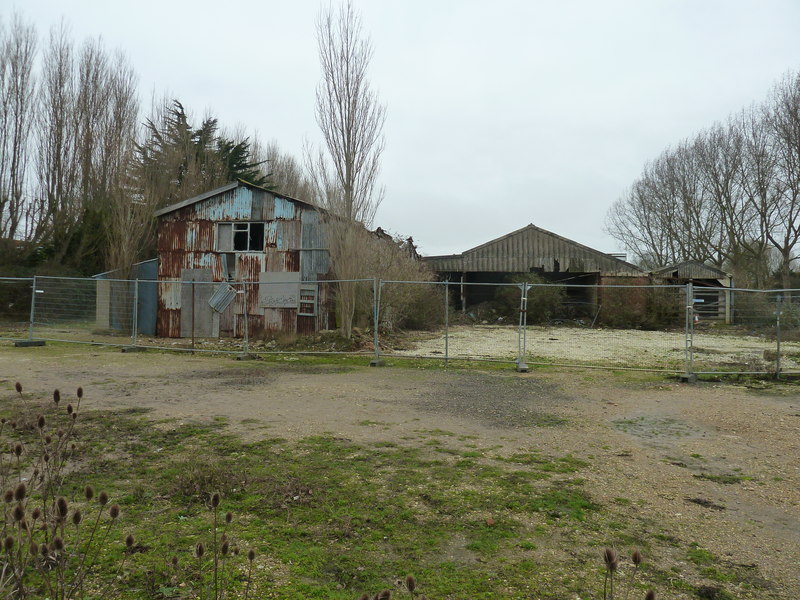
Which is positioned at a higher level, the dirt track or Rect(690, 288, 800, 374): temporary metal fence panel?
Rect(690, 288, 800, 374): temporary metal fence panel

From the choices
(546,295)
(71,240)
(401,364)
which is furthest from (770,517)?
(71,240)

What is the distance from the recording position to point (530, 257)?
107 ft

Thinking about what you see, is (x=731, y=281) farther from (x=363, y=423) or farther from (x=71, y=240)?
(x=71, y=240)

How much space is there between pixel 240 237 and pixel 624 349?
13.1 meters

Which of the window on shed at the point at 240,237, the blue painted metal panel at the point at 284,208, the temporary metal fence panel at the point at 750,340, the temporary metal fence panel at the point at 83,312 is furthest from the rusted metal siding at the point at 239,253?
the temporary metal fence panel at the point at 750,340

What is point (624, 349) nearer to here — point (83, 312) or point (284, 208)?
point (284, 208)

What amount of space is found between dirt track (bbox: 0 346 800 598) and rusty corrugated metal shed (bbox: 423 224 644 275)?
21437 millimetres

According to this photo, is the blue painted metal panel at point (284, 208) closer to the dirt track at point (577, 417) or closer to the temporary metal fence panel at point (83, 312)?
the temporary metal fence panel at point (83, 312)

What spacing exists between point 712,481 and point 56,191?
1248 inches

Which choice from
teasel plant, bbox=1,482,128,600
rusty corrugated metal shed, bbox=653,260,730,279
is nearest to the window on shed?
teasel plant, bbox=1,482,128,600

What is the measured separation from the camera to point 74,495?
4.02 meters

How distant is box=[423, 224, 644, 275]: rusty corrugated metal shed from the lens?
104 feet

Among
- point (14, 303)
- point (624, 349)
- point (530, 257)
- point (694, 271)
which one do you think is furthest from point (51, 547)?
point (694, 271)

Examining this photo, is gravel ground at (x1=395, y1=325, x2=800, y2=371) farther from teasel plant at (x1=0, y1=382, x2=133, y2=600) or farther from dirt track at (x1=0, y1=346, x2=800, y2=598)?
teasel plant at (x1=0, y1=382, x2=133, y2=600)
